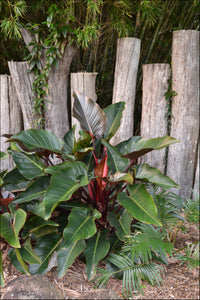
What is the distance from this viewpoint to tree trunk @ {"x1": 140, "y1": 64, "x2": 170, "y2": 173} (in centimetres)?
269

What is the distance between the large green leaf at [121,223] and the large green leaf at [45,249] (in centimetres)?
38

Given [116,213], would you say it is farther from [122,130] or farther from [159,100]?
[159,100]

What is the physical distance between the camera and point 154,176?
6.34ft

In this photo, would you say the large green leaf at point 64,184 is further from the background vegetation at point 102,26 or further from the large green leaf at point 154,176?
the background vegetation at point 102,26

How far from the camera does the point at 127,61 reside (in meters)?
2.68

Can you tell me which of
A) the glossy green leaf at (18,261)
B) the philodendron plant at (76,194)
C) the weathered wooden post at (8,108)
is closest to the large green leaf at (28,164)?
the philodendron plant at (76,194)

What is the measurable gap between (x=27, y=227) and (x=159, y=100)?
1626 mm

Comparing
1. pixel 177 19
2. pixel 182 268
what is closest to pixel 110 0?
pixel 177 19

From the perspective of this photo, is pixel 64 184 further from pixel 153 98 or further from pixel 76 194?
pixel 153 98

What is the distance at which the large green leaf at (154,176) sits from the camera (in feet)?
6.20

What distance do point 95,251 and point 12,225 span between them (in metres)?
0.55

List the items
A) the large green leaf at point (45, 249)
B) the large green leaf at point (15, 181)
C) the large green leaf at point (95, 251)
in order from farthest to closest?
the large green leaf at point (15, 181) → the large green leaf at point (45, 249) → the large green leaf at point (95, 251)

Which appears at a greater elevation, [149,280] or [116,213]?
[116,213]

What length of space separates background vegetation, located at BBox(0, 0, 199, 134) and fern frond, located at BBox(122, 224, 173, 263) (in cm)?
160
